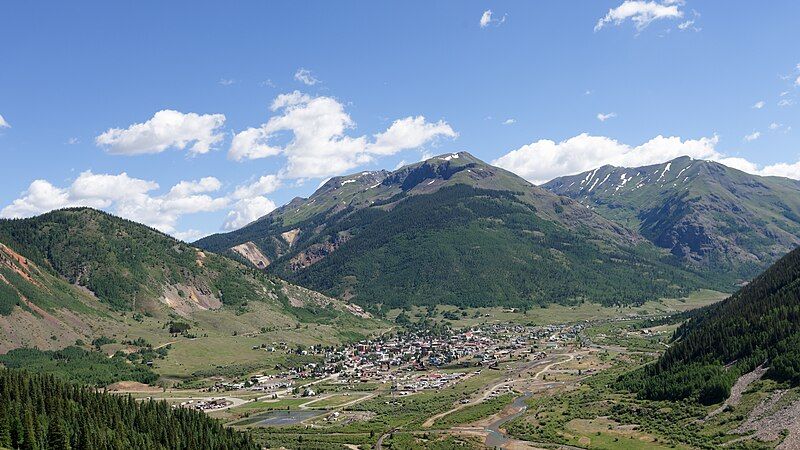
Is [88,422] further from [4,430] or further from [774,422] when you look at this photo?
[774,422]

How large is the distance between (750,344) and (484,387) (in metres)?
74.3

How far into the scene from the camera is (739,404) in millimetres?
123438

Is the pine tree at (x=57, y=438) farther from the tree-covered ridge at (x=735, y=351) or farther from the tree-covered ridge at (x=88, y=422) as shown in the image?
the tree-covered ridge at (x=735, y=351)

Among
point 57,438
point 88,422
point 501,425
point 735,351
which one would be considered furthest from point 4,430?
point 735,351

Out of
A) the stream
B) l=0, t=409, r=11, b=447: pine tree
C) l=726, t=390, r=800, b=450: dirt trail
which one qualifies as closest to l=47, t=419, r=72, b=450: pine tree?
l=0, t=409, r=11, b=447: pine tree

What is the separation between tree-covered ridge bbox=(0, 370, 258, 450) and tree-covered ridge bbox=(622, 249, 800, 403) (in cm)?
8943

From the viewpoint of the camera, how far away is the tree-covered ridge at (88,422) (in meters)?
80.7

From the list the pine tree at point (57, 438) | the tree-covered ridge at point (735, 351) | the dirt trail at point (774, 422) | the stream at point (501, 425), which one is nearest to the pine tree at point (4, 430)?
the pine tree at point (57, 438)

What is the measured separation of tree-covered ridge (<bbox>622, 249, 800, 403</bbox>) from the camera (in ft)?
433

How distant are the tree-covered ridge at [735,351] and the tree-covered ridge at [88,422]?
8943cm

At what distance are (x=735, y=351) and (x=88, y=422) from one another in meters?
127

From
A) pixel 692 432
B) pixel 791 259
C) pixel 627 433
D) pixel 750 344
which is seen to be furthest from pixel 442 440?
pixel 791 259

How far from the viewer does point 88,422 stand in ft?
301

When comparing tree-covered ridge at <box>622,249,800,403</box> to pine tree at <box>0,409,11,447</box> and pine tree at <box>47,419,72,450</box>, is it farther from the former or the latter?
pine tree at <box>0,409,11,447</box>
